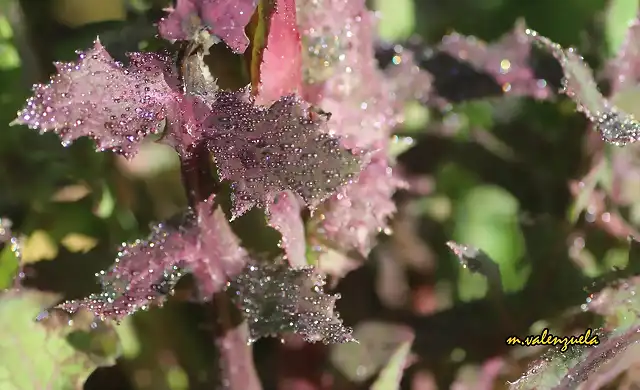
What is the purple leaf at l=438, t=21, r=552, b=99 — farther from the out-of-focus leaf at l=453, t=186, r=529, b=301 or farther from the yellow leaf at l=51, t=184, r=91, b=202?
the yellow leaf at l=51, t=184, r=91, b=202

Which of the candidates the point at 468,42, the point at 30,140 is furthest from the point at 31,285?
the point at 468,42

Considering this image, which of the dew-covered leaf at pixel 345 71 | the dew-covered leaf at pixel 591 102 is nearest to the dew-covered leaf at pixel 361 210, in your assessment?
the dew-covered leaf at pixel 345 71

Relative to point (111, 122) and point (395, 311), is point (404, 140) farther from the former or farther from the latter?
point (111, 122)

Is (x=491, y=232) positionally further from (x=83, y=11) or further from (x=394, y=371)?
(x=83, y=11)

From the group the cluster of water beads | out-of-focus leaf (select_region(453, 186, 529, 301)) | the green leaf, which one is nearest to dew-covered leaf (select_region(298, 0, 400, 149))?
the cluster of water beads

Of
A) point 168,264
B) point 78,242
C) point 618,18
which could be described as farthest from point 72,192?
point 618,18

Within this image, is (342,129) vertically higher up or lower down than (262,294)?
higher up

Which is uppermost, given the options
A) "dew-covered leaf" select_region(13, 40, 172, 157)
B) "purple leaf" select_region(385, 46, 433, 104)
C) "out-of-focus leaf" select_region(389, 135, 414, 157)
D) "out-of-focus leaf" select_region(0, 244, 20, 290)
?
"purple leaf" select_region(385, 46, 433, 104)
